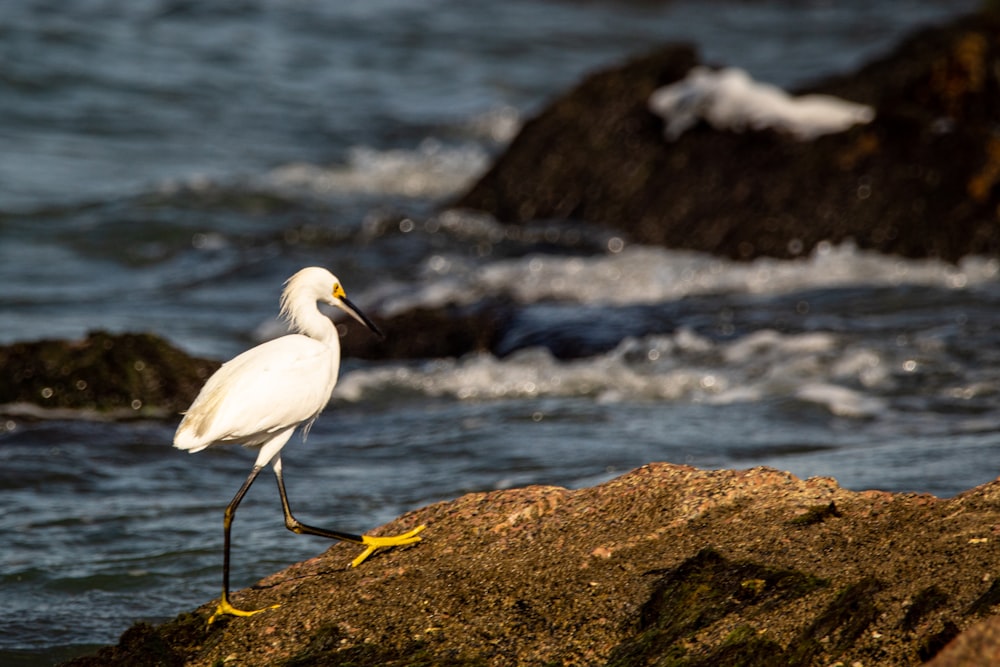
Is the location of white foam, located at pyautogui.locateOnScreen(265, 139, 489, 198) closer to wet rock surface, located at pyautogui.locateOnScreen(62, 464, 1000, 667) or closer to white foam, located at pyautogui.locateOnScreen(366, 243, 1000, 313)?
white foam, located at pyautogui.locateOnScreen(366, 243, 1000, 313)

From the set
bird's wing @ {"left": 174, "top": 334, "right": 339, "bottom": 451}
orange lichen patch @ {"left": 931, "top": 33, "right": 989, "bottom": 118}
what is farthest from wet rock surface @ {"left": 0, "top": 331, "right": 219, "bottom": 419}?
orange lichen patch @ {"left": 931, "top": 33, "right": 989, "bottom": 118}

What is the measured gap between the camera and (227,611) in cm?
384

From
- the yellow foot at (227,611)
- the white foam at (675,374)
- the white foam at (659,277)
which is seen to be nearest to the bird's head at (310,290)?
the yellow foot at (227,611)

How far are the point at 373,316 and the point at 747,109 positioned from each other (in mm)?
3920

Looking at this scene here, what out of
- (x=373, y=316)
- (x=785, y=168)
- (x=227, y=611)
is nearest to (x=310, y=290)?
(x=227, y=611)

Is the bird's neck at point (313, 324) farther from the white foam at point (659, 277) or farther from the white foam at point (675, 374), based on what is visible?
the white foam at point (659, 277)

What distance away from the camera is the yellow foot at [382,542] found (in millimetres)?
4055

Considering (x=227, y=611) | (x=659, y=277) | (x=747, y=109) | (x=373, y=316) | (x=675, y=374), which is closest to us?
(x=227, y=611)

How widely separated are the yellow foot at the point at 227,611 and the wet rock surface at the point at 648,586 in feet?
0.11

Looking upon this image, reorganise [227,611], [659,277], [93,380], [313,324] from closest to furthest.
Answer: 1. [227,611]
2. [313,324]
3. [93,380]
4. [659,277]

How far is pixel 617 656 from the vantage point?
132 inches

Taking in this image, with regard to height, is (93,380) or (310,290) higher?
(310,290)

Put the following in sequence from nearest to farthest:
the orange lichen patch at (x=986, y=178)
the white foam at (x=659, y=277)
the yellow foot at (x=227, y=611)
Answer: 1. the yellow foot at (x=227, y=611)
2. the white foam at (x=659, y=277)
3. the orange lichen patch at (x=986, y=178)

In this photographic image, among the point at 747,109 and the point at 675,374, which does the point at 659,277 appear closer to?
the point at 747,109
